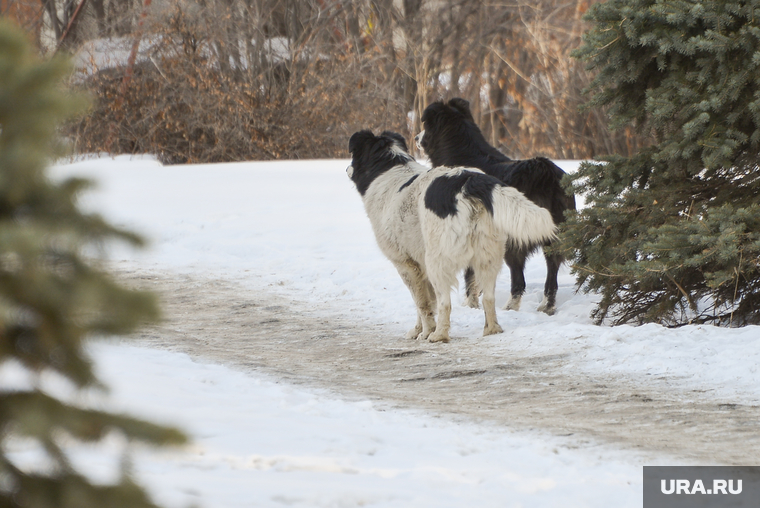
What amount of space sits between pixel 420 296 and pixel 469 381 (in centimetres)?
176

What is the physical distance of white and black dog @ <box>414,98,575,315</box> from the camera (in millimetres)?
7469

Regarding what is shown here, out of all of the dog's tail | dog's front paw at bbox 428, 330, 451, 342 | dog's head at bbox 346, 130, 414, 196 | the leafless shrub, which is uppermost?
the leafless shrub

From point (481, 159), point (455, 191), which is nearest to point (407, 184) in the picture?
point (455, 191)

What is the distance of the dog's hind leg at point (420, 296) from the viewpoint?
21.9 ft

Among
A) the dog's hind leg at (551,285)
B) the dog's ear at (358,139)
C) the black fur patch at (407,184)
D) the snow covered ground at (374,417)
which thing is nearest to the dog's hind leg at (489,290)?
the snow covered ground at (374,417)

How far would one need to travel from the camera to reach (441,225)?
20.3ft

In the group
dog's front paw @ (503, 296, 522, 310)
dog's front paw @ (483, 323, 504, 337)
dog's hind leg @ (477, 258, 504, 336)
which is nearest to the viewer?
dog's hind leg @ (477, 258, 504, 336)

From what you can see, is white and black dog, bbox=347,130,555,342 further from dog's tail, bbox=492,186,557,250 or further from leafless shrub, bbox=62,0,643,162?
leafless shrub, bbox=62,0,643,162

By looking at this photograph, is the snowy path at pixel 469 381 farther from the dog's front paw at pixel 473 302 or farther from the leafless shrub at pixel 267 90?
the leafless shrub at pixel 267 90

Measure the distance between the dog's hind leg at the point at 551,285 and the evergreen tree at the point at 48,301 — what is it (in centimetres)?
663

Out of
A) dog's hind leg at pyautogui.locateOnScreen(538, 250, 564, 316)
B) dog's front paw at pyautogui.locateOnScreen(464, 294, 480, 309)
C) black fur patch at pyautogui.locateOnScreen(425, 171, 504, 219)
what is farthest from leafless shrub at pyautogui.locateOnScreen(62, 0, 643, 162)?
black fur patch at pyautogui.locateOnScreen(425, 171, 504, 219)

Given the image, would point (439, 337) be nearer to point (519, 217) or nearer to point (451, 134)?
point (519, 217)

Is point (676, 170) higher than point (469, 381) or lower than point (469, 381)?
higher

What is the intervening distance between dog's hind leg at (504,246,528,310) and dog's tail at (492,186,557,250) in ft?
5.73
